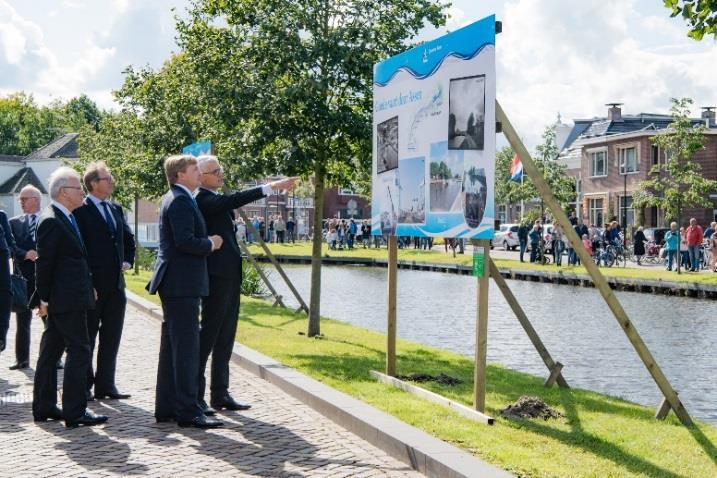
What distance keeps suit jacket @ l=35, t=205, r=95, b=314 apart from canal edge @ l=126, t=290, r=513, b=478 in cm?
204

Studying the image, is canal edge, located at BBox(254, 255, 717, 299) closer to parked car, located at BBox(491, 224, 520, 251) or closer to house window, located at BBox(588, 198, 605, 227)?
parked car, located at BBox(491, 224, 520, 251)

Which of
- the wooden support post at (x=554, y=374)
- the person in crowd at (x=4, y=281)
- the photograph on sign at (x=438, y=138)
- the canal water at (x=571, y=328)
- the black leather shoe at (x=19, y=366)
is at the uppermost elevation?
the photograph on sign at (x=438, y=138)

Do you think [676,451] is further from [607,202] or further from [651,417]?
[607,202]

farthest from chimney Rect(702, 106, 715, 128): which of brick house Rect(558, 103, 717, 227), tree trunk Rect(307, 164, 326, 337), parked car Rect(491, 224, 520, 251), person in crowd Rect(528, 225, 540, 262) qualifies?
tree trunk Rect(307, 164, 326, 337)

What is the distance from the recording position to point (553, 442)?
6.80 meters

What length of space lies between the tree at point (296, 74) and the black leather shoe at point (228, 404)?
498cm

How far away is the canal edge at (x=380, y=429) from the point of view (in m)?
5.98

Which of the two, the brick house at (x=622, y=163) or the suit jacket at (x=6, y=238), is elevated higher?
the brick house at (x=622, y=163)

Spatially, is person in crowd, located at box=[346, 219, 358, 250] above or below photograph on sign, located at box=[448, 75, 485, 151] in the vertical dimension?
below

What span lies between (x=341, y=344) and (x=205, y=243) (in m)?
5.76

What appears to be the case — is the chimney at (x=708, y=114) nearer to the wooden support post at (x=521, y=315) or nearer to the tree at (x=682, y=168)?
the tree at (x=682, y=168)

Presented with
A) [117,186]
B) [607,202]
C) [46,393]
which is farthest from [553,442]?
[607,202]

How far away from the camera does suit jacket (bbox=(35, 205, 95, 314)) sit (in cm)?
741

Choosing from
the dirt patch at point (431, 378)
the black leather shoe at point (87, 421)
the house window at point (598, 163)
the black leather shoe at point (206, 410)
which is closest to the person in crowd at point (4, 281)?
the black leather shoe at point (87, 421)
